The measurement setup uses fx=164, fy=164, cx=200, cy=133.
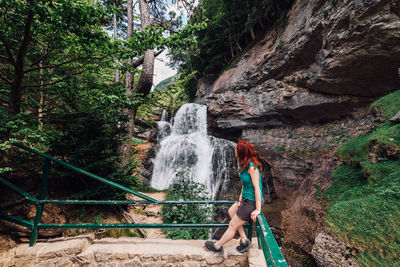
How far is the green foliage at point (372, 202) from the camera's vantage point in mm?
2447

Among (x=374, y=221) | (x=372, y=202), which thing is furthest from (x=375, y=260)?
(x=372, y=202)

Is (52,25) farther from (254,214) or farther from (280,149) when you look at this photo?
(280,149)

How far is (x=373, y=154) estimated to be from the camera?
418 centimetres

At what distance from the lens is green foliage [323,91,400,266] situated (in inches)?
96.3

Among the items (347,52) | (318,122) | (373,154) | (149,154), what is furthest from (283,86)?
(149,154)

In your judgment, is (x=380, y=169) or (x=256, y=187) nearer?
(x=256, y=187)

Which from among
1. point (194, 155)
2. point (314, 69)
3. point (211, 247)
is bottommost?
point (211, 247)

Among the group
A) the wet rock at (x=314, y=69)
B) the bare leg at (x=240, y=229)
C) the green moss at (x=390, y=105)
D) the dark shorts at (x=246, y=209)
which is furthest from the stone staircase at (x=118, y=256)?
the wet rock at (x=314, y=69)

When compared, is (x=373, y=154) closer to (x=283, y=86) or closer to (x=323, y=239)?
(x=323, y=239)

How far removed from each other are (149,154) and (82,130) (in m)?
9.41

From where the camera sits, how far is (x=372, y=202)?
2.95m

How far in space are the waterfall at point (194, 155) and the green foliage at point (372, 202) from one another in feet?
19.1

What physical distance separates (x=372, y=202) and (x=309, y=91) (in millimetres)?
8662

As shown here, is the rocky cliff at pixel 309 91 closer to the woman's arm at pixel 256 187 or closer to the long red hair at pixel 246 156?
the woman's arm at pixel 256 187
